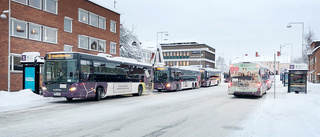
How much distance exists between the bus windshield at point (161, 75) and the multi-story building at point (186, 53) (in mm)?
78920

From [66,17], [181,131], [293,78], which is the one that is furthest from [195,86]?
[181,131]

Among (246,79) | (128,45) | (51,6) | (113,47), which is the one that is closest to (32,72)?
(51,6)

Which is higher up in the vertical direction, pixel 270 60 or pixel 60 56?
pixel 270 60

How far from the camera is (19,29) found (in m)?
23.9

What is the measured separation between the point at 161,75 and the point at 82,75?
13.8 meters

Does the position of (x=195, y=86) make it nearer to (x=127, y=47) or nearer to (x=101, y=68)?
(x=127, y=47)

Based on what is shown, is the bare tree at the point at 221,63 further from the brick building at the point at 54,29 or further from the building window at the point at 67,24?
the building window at the point at 67,24

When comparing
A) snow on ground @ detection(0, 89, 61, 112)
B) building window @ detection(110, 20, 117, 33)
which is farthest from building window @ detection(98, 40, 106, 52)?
snow on ground @ detection(0, 89, 61, 112)

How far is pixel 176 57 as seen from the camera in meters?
112

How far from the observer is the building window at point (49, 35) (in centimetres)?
2659

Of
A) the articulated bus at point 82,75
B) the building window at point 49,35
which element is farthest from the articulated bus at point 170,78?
the building window at point 49,35

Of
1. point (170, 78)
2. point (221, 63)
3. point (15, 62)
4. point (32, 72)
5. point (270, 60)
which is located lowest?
point (170, 78)

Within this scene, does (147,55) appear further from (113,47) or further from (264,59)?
(264,59)

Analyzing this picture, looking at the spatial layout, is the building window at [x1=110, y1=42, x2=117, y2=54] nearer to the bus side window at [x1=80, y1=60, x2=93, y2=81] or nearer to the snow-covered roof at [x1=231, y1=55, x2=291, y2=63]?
the bus side window at [x1=80, y1=60, x2=93, y2=81]
